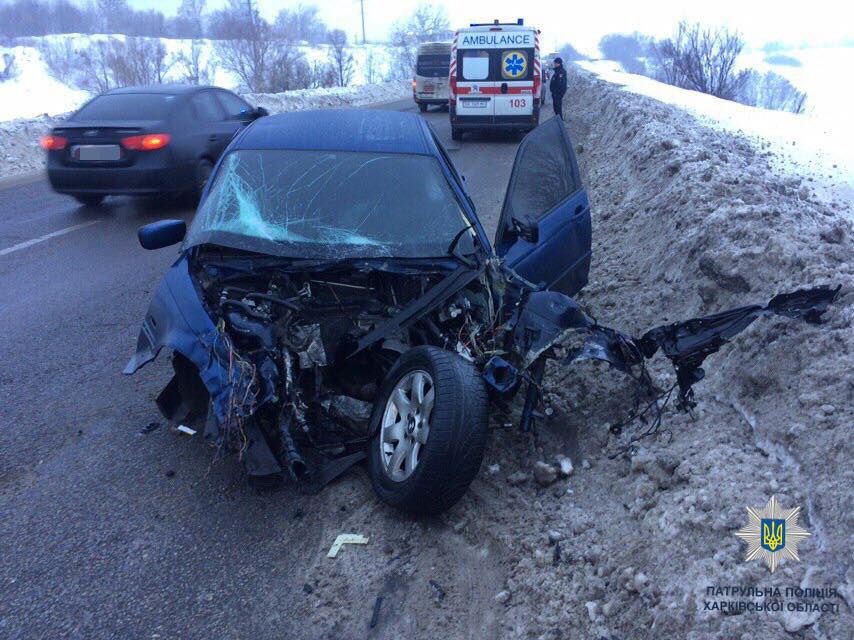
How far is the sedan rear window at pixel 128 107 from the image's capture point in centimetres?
943

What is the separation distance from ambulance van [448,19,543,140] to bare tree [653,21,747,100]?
1778 centimetres

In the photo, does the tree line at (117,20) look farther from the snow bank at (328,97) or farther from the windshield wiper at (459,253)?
the windshield wiper at (459,253)

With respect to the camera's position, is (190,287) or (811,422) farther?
(190,287)

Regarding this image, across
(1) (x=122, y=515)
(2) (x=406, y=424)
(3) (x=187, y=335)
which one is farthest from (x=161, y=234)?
(2) (x=406, y=424)

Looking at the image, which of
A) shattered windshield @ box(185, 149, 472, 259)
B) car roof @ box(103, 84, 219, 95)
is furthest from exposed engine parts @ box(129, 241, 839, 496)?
car roof @ box(103, 84, 219, 95)

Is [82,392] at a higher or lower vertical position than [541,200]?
lower

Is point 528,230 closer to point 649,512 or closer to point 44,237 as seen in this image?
point 649,512

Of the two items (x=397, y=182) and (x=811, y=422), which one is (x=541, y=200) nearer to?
(x=397, y=182)

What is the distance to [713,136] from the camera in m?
9.88

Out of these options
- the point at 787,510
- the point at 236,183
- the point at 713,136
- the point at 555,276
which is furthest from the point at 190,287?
the point at 713,136

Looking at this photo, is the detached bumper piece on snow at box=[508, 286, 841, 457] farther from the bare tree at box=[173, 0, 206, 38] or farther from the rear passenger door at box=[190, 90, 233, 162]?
the bare tree at box=[173, 0, 206, 38]

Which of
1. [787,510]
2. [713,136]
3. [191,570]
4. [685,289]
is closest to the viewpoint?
[787,510]

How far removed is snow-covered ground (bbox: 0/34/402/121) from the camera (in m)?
41.6

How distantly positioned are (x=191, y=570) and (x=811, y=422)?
2.76 metres
